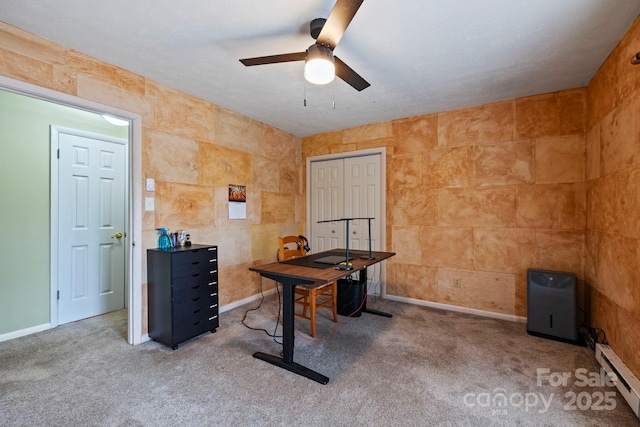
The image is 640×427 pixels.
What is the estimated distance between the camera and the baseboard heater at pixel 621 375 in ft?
5.82

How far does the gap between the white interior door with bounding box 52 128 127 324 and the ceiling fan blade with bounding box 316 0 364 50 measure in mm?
3214

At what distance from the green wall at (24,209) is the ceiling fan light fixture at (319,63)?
312 centimetres

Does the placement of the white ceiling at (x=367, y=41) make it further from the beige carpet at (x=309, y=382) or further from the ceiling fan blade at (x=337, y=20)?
the beige carpet at (x=309, y=382)

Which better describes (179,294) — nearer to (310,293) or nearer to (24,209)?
(310,293)

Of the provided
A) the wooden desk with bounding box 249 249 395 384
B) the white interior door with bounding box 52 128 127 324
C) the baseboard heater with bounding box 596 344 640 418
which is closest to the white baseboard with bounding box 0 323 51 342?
the white interior door with bounding box 52 128 127 324

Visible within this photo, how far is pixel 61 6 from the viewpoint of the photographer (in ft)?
6.11

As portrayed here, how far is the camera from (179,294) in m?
2.65

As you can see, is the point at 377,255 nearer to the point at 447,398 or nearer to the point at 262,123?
the point at 447,398

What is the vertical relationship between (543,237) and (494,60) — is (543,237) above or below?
below

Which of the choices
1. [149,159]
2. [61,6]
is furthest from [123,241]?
[61,6]

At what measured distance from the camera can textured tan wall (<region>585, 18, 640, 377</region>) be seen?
1.98 metres

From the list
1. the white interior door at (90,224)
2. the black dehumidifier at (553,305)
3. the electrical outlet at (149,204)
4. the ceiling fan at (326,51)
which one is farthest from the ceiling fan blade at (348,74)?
the white interior door at (90,224)

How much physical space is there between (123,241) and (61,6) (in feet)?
8.81

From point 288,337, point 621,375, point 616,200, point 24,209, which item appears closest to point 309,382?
point 288,337
